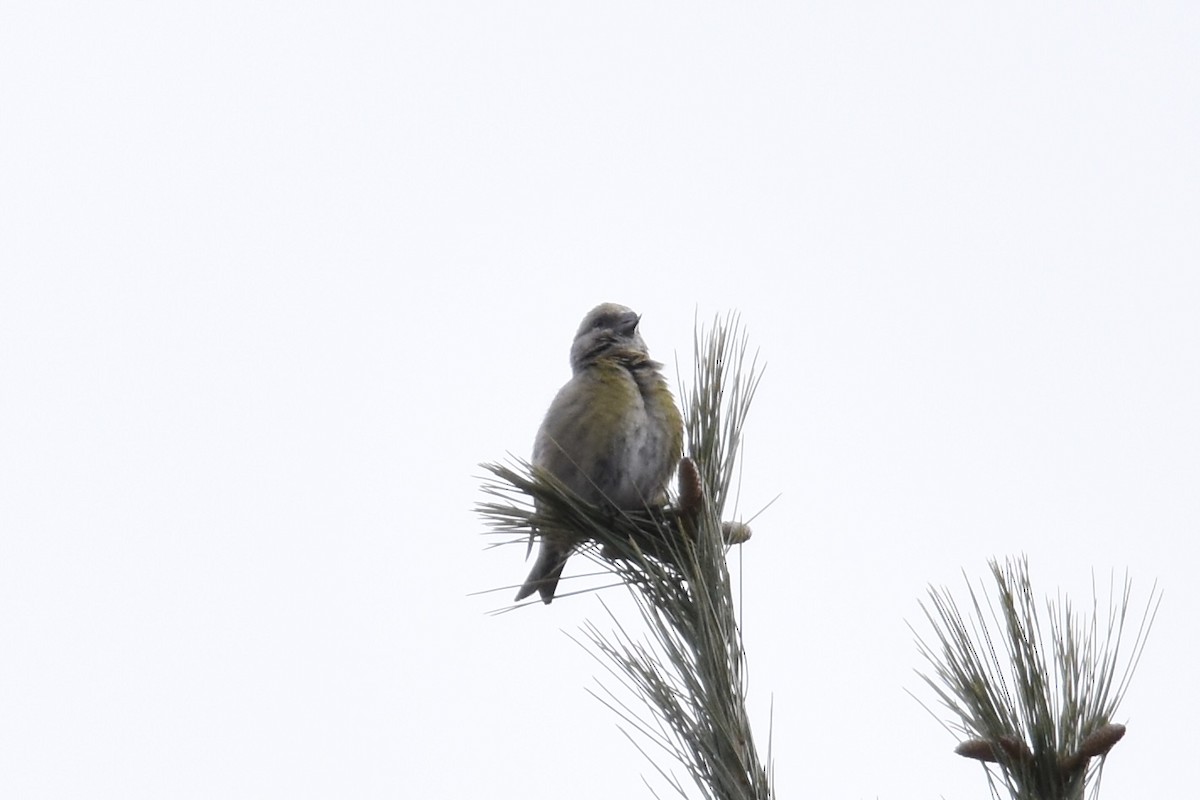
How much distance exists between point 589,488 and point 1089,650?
2.51 meters

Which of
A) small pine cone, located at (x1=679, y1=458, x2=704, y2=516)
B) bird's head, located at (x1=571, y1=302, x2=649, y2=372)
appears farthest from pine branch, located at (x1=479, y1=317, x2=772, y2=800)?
bird's head, located at (x1=571, y1=302, x2=649, y2=372)

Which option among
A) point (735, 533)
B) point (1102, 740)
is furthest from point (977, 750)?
point (735, 533)

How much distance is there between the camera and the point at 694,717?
7.94ft

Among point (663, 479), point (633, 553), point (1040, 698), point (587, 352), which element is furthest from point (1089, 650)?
point (587, 352)

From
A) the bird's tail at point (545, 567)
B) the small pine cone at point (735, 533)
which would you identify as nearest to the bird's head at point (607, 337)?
the bird's tail at point (545, 567)

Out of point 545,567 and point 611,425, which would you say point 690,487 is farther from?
point 611,425

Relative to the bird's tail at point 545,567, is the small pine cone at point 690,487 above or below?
below

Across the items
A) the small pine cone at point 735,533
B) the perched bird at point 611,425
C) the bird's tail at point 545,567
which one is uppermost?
the perched bird at point 611,425

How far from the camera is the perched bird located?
4.38 metres

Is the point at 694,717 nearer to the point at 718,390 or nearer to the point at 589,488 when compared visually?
the point at 718,390

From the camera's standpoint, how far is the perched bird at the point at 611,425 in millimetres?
4375

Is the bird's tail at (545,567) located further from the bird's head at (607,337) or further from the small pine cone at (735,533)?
the small pine cone at (735,533)

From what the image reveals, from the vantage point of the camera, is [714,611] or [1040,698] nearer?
[1040,698]

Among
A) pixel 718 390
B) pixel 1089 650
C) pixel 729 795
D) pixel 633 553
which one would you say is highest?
pixel 718 390
